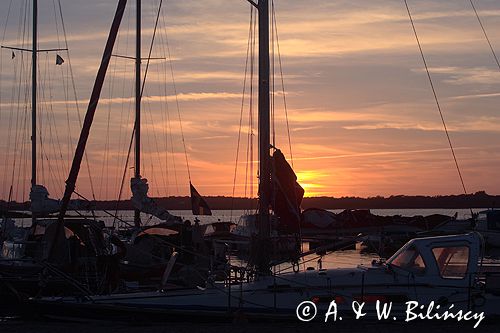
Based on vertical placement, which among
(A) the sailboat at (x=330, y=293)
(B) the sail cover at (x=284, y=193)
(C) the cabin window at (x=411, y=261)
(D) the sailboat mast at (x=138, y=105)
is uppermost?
(D) the sailboat mast at (x=138, y=105)

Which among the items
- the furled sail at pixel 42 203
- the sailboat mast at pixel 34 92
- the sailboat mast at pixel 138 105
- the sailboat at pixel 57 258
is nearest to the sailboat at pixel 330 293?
the sailboat at pixel 57 258

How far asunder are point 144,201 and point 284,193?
15225mm

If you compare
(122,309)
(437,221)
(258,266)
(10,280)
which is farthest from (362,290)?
(437,221)

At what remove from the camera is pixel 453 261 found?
19219 millimetres

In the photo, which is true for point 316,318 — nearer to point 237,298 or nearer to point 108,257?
point 237,298

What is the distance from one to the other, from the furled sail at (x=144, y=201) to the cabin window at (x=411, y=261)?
1660cm

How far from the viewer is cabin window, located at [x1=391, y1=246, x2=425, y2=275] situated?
63.4 ft

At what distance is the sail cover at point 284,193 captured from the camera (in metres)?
21.0

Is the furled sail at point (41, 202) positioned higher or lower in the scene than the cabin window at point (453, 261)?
higher

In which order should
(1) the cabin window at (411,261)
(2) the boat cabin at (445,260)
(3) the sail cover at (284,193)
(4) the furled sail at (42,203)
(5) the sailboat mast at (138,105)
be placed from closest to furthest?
1. (2) the boat cabin at (445,260)
2. (1) the cabin window at (411,261)
3. (3) the sail cover at (284,193)
4. (4) the furled sail at (42,203)
5. (5) the sailboat mast at (138,105)

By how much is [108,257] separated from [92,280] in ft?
8.91

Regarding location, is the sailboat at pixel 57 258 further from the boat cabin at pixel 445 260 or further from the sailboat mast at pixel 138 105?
the boat cabin at pixel 445 260

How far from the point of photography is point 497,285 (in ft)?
63.7

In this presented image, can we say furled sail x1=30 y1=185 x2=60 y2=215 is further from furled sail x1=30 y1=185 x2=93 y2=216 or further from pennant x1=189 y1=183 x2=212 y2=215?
pennant x1=189 y1=183 x2=212 y2=215
